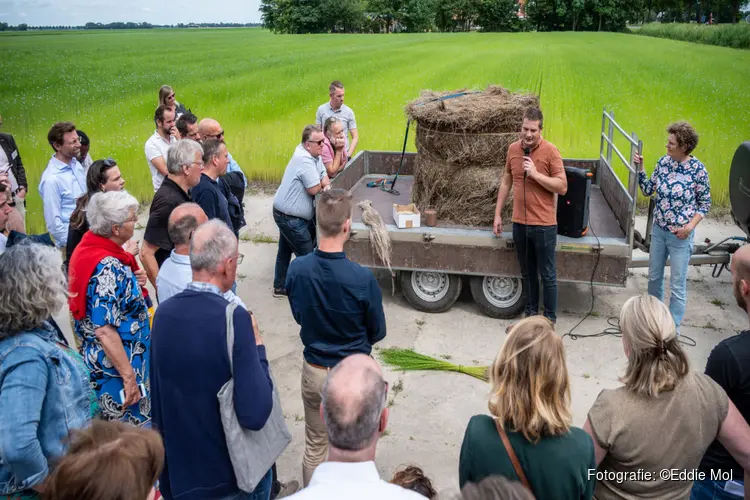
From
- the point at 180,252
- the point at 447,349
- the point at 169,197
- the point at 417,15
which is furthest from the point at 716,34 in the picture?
the point at 417,15

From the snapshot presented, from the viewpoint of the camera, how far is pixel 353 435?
201cm

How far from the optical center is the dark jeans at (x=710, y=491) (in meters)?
2.84

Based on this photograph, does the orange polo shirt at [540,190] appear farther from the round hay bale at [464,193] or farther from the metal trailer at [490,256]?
the round hay bale at [464,193]

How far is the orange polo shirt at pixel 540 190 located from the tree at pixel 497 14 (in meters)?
71.5

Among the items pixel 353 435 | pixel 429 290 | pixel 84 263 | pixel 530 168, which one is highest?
pixel 530 168

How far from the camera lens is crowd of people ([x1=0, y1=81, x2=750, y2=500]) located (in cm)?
203

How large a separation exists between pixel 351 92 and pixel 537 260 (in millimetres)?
14506

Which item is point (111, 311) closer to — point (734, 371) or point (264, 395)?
point (264, 395)

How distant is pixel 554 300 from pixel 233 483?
3.88 meters

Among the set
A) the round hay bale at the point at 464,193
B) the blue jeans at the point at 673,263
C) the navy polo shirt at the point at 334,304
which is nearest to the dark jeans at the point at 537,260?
the round hay bale at the point at 464,193

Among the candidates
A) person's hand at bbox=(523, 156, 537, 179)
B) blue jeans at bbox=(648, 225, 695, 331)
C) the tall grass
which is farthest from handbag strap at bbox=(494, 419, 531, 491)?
the tall grass

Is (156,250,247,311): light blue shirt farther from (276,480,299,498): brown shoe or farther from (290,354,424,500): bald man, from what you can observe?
(290,354,424,500): bald man

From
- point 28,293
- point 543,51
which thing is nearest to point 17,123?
point 28,293

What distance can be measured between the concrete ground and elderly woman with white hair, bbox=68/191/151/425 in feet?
4.23
